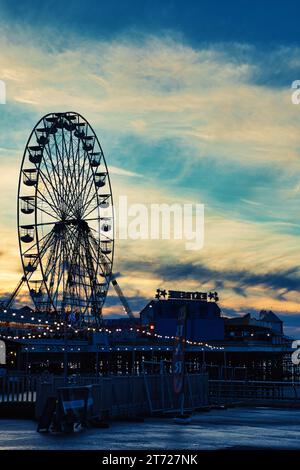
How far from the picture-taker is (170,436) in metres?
20.5

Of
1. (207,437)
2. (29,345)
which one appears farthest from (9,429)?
(29,345)

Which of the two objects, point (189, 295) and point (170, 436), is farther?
point (189, 295)

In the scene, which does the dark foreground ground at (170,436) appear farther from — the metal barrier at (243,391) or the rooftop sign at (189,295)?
the rooftop sign at (189,295)

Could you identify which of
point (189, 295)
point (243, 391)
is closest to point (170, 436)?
point (243, 391)

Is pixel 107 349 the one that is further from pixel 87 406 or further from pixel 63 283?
pixel 87 406

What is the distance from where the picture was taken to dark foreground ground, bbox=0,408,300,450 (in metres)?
18.3

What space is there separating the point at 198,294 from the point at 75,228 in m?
107

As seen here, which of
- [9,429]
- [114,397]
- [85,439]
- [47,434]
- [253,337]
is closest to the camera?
[85,439]

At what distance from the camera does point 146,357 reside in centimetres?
13238

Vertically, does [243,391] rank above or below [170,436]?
above

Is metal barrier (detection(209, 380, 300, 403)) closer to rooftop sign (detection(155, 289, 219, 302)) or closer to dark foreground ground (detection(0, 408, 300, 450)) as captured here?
dark foreground ground (detection(0, 408, 300, 450))

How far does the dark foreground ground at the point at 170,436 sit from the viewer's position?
18.3m

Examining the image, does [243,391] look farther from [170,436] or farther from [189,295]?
[189,295]

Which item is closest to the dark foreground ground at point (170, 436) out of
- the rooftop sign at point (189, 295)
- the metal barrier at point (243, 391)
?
the metal barrier at point (243, 391)
